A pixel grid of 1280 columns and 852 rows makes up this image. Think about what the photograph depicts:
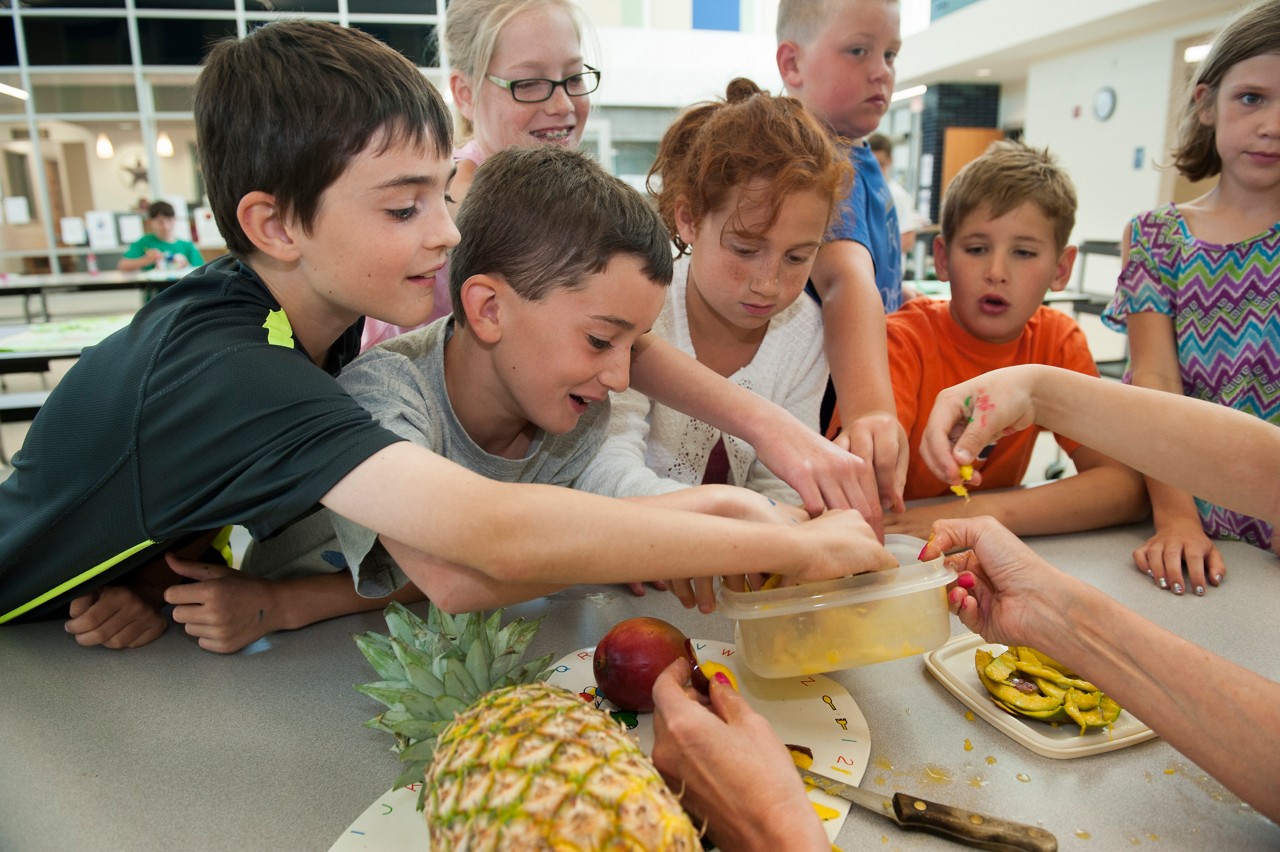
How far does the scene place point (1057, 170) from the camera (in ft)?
6.87

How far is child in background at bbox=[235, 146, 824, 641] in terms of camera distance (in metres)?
1.35

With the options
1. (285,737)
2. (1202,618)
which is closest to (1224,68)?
(1202,618)

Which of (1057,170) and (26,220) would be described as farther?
(26,220)

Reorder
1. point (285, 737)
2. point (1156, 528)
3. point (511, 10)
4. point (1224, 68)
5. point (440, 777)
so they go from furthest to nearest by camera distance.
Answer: point (511, 10) < point (1224, 68) < point (1156, 528) < point (285, 737) < point (440, 777)

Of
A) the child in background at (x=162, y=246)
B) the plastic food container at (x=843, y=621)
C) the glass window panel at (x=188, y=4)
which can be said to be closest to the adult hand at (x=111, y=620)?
the plastic food container at (x=843, y=621)

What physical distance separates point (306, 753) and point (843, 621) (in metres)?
0.72

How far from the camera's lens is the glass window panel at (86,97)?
36.5ft

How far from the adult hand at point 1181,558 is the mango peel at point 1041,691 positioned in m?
0.50

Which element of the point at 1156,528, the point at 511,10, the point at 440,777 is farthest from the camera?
the point at 511,10

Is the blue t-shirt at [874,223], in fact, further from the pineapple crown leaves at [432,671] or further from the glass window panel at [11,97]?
the glass window panel at [11,97]

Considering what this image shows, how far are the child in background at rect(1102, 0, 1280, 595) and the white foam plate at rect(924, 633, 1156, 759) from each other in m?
0.79

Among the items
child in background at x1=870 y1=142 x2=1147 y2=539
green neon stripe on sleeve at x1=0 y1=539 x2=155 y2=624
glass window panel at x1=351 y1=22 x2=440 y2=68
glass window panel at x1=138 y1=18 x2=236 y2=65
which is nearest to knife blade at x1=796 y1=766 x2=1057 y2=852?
green neon stripe on sleeve at x1=0 y1=539 x2=155 y2=624

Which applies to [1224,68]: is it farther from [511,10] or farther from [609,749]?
[609,749]

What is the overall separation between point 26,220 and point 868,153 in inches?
522
